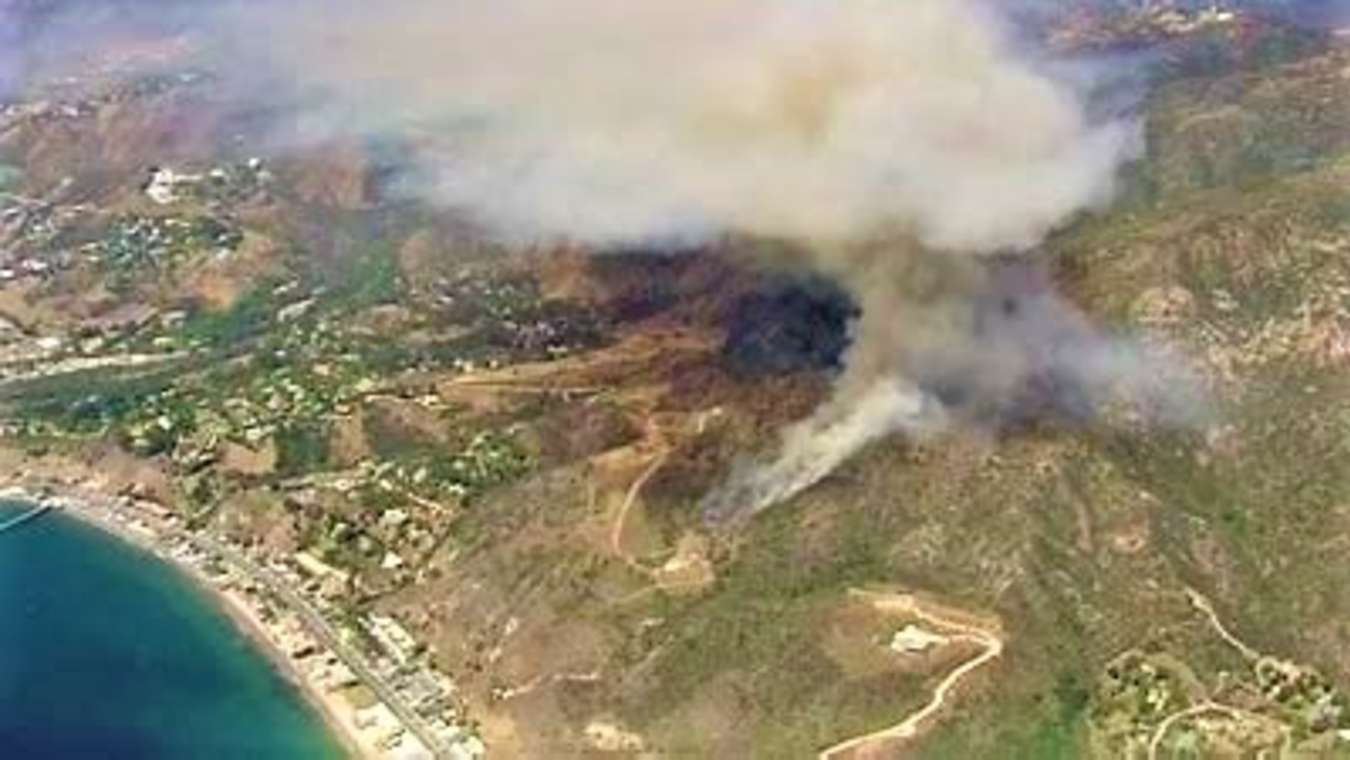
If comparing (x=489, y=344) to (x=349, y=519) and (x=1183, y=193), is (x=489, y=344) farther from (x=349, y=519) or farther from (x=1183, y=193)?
(x=1183, y=193)

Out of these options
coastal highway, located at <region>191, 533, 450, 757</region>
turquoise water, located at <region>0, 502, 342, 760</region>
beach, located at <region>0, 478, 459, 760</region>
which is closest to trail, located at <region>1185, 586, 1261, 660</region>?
coastal highway, located at <region>191, 533, 450, 757</region>

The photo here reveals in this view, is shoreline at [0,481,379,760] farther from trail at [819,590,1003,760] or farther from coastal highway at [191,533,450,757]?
trail at [819,590,1003,760]

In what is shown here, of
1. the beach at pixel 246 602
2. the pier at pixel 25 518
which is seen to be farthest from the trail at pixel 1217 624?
the pier at pixel 25 518

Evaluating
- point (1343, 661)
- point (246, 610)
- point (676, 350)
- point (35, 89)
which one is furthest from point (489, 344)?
point (35, 89)

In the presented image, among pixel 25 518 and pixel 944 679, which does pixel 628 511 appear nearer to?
pixel 944 679

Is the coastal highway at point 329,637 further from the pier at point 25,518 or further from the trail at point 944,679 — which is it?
the trail at point 944,679

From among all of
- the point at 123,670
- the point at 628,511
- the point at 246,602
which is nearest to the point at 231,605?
the point at 246,602
